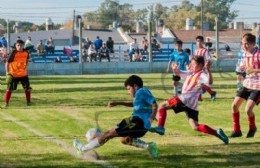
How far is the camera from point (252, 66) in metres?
11.9

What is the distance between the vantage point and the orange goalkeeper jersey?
Result: 18719 mm

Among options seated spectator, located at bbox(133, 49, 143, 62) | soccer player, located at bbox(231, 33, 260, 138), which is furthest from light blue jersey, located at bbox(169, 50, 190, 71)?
seated spectator, located at bbox(133, 49, 143, 62)

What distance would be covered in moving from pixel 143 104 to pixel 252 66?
2.95 metres

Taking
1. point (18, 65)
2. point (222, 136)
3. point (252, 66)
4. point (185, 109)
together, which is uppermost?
point (252, 66)

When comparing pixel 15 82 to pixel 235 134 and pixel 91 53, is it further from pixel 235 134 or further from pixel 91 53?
pixel 91 53

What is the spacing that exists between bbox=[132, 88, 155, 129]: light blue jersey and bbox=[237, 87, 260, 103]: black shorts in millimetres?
2770

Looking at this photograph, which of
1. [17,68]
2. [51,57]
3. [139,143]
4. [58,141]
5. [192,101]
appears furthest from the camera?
[51,57]

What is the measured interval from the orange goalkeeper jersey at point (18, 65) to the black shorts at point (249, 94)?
8.34 m

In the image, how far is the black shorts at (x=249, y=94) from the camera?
11.9 m

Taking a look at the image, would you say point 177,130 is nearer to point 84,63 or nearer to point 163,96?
point 163,96

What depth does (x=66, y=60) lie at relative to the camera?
44.4 metres

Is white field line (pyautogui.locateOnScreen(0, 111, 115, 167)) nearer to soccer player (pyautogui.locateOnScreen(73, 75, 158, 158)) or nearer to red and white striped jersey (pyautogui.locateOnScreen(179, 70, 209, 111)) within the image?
soccer player (pyautogui.locateOnScreen(73, 75, 158, 158))

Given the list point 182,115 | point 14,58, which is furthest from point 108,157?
point 14,58

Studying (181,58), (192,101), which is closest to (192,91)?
(192,101)
